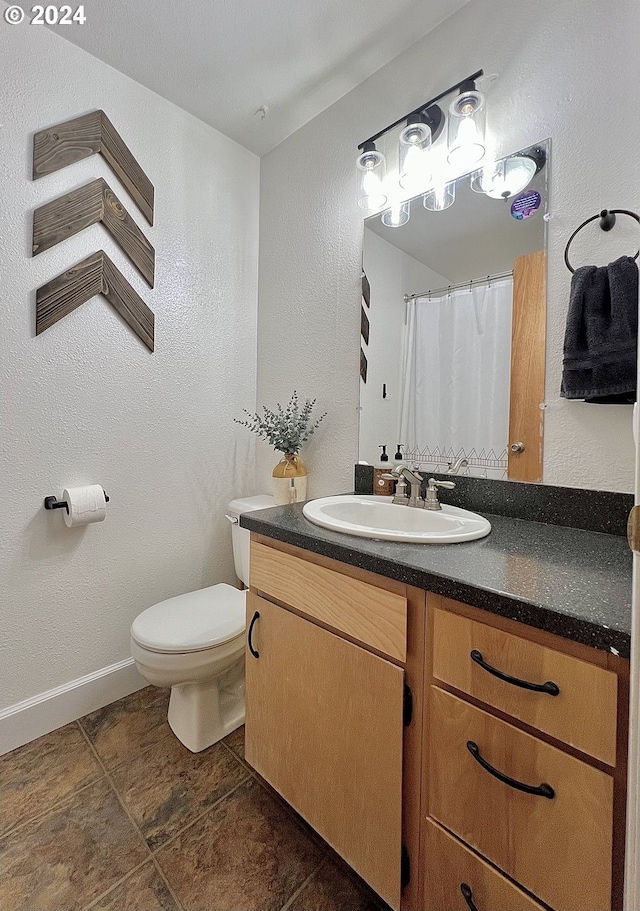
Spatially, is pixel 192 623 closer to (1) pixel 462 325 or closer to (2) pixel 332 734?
(2) pixel 332 734

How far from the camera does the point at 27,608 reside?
57.1 inches

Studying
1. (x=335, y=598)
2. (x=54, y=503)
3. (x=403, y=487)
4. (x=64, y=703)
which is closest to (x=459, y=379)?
(x=403, y=487)

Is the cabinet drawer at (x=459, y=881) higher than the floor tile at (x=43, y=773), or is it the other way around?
the cabinet drawer at (x=459, y=881)

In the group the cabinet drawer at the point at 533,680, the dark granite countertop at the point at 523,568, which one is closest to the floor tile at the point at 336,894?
the cabinet drawer at the point at 533,680

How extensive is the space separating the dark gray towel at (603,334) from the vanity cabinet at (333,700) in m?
0.73

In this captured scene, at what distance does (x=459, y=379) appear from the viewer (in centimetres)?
135

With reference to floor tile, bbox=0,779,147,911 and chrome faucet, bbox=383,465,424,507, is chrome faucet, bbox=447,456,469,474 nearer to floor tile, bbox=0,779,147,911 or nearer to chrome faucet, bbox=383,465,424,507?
chrome faucet, bbox=383,465,424,507

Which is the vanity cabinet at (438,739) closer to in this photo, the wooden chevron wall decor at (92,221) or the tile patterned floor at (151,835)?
the tile patterned floor at (151,835)

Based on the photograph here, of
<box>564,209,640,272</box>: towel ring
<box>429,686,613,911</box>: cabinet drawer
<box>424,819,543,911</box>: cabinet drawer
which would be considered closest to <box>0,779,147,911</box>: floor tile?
<box>424,819,543,911</box>: cabinet drawer

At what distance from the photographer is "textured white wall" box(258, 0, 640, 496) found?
1047mm

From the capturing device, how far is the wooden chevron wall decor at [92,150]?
141 centimetres

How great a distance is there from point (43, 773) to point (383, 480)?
150cm

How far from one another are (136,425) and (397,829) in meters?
1.57

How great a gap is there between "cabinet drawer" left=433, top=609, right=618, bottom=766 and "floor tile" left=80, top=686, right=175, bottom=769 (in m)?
1.26
